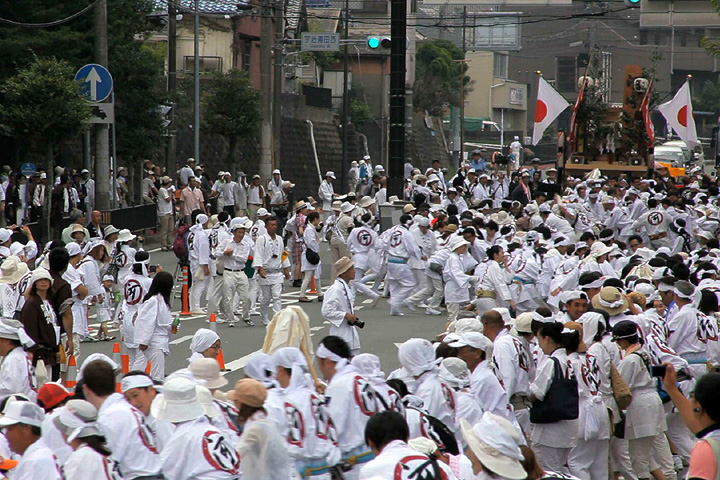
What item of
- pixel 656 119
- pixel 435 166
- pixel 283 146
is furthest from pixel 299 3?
pixel 656 119

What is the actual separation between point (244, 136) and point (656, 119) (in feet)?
159

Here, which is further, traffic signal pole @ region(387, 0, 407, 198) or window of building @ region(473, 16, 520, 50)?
window of building @ region(473, 16, 520, 50)

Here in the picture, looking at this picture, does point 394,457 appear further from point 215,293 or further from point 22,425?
point 215,293

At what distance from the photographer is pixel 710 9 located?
104ft

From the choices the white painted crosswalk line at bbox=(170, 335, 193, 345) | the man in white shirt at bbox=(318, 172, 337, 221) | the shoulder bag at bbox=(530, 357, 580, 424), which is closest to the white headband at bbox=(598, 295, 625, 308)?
the shoulder bag at bbox=(530, 357, 580, 424)

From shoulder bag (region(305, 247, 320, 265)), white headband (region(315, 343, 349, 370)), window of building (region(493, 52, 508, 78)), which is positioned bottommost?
shoulder bag (region(305, 247, 320, 265))

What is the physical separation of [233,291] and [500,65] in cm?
7282

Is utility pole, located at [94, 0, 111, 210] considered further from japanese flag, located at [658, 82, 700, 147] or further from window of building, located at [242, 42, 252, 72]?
window of building, located at [242, 42, 252, 72]

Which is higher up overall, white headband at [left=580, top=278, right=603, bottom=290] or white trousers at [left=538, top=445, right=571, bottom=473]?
white headband at [left=580, top=278, right=603, bottom=290]

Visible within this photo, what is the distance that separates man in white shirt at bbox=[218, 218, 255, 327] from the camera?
17.4 m

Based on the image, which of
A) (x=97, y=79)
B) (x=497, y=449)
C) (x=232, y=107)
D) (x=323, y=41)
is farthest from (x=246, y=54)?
(x=497, y=449)

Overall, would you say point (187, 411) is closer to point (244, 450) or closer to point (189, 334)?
point (244, 450)

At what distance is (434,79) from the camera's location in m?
68.7

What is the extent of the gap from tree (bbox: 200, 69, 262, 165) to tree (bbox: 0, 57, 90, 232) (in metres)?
14.0
